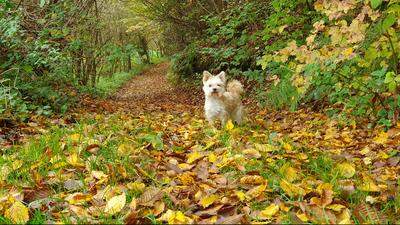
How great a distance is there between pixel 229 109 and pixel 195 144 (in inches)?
77.3

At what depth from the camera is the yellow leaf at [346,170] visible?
3.34 meters

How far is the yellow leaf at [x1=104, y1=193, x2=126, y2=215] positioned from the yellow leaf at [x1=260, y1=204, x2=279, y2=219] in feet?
2.96

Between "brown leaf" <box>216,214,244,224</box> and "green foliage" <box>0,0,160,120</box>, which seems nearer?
"brown leaf" <box>216,214,244,224</box>

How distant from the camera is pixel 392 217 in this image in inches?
103

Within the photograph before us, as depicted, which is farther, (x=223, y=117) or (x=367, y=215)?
(x=223, y=117)

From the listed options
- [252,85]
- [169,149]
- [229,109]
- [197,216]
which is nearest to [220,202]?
[197,216]

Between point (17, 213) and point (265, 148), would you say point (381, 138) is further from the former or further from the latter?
point (17, 213)

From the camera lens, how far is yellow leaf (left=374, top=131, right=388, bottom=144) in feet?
15.1

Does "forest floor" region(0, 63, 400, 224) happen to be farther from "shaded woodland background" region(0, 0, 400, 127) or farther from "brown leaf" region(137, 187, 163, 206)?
"shaded woodland background" region(0, 0, 400, 127)

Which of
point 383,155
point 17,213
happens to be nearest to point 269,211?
point 17,213

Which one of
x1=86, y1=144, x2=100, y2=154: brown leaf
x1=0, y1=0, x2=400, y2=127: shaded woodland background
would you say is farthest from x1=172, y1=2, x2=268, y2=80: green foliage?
x1=86, y1=144, x2=100, y2=154: brown leaf

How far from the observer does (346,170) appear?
11.2ft

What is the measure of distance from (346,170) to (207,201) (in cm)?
135

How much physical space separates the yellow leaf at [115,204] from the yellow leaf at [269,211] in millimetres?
903
